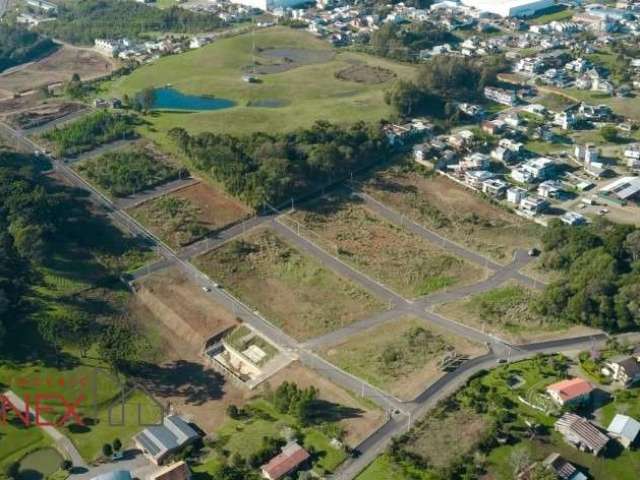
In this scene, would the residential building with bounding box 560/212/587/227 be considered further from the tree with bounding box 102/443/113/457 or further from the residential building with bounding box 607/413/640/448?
the tree with bounding box 102/443/113/457

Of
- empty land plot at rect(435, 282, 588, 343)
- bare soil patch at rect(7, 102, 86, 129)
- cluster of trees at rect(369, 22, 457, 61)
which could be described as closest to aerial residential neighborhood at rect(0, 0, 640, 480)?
empty land plot at rect(435, 282, 588, 343)

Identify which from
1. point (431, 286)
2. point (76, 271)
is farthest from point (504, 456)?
point (76, 271)

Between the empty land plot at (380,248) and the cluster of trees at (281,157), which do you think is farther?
the cluster of trees at (281,157)

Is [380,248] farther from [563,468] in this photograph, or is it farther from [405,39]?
[405,39]

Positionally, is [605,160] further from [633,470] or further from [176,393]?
[176,393]

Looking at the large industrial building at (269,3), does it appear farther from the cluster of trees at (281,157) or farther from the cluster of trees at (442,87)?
the cluster of trees at (281,157)

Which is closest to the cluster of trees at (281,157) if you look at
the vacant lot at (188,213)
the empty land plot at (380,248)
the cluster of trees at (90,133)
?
the vacant lot at (188,213)
